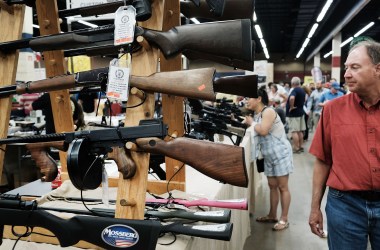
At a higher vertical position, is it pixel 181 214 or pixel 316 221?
pixel 181 214

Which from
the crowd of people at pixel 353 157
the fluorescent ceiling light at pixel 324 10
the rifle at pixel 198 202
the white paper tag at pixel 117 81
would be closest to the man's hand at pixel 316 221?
the crowd of people at pixel 353 157

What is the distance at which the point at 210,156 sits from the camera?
987mm

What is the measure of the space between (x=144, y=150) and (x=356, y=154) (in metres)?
1.08

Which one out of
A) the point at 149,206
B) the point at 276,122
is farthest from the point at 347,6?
the point at 149,206

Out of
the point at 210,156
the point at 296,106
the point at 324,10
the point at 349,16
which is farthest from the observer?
the point at 349,16

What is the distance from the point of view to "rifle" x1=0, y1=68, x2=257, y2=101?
40.7 inches

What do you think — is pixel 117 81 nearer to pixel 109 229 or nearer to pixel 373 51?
pixel 109 229

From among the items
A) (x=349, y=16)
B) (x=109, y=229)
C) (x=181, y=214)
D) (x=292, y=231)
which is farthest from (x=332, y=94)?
(x=109, y=229)

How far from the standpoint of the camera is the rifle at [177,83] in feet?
3.39

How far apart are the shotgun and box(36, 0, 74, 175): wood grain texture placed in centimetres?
62

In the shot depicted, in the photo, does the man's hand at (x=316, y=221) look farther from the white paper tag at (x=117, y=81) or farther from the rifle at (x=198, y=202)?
the white paper tag at (x=117, y=81)

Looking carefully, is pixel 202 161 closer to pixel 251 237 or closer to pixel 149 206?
pixel 149 206

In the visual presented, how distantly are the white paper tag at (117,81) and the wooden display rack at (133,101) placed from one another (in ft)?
0.15

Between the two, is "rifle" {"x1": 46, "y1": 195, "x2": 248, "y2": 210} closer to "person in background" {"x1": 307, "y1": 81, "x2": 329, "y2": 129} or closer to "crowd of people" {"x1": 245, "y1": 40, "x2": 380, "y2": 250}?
"crowd of people" {"x1": 245, "y1": 40, "x2": 380, "y2": 250}
